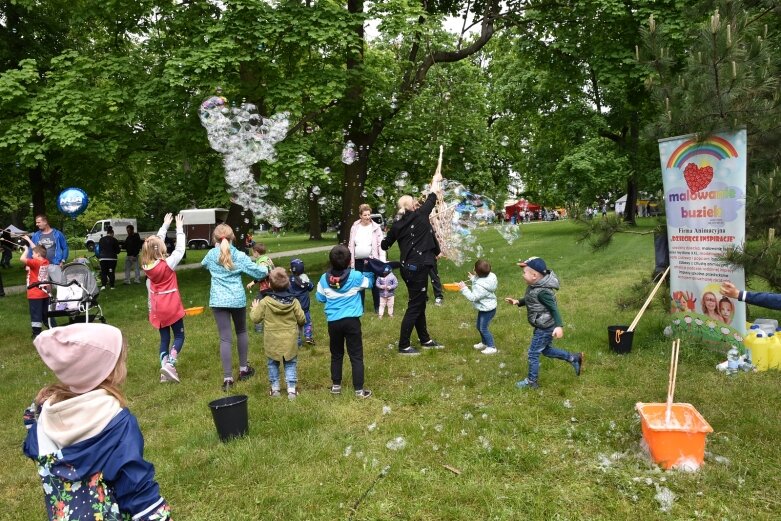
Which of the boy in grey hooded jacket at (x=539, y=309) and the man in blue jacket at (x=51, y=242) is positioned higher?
the man in blue jacket at (x=51, y=242)

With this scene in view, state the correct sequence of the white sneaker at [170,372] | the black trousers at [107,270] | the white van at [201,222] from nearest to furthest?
the white sneaker at [170,372]
the black trousers at [107,270]
the white van at [201,222]

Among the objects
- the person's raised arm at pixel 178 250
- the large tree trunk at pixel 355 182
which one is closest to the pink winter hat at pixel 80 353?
the person's raised arm at pixel 178 250

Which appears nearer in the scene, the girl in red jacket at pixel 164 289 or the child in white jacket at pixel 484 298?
the girl in red jacket at pixel 164 289

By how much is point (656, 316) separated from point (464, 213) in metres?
4.92

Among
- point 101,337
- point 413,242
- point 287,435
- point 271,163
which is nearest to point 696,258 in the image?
point 413,242

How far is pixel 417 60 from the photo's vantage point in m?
17.4

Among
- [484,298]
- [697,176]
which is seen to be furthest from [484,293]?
[697,176]

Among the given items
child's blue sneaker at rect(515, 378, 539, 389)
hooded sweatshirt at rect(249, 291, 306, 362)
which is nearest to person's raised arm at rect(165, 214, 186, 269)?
hooded sweatshirt at rect(249, 291, 306, 362)

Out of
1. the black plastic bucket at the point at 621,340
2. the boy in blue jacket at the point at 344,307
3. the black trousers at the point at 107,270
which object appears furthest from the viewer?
the black trousers at the point at 107,270

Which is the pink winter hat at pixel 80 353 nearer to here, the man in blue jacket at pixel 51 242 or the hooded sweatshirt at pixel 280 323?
the hooded sweatshirt at pixel 280 323

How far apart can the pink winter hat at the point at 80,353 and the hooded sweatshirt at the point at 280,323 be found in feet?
11.4

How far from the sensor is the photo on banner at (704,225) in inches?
253

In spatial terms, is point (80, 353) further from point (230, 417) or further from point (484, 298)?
point (484, 298)

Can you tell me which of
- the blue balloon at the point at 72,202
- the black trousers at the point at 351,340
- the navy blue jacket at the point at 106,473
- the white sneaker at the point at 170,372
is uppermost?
the blue balloon at the point at 72,202
